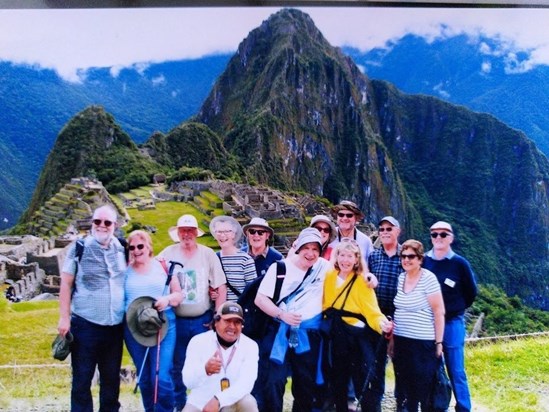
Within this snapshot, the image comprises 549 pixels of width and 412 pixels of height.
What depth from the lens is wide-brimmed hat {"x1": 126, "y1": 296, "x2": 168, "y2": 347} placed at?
9.47 feet

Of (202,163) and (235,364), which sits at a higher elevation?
(202,163)

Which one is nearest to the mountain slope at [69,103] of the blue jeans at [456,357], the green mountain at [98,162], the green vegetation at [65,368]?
the green mountain at [98,162]

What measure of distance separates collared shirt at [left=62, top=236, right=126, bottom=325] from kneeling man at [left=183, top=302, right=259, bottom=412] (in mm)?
535

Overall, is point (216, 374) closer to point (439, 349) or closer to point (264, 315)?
point (264, 315)

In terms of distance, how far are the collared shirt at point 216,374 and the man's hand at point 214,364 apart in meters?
0.02

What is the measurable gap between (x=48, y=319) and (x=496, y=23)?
503 centimetres

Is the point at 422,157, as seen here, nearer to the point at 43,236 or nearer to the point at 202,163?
the point at 202,163

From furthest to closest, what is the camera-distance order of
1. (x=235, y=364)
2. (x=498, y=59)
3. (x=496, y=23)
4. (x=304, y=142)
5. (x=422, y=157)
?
(x=304, y=142) → (x=422, y=157) → (x=498, y=59) → (x=496, y=23) → (x=235, y=364)

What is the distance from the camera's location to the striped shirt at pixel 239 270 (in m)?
3.22

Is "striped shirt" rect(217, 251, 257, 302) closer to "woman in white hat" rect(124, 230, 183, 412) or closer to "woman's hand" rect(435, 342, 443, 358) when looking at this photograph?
"woman in white hat" rect(124, 230, 183, 412)

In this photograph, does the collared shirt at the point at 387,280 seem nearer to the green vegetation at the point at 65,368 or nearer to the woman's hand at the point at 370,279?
the woman's hand at the point at 370,279

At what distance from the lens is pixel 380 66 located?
225 inches

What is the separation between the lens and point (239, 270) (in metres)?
3.23

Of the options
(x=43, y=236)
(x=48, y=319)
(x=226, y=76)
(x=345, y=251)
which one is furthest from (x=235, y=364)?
(x=226, y=76)
